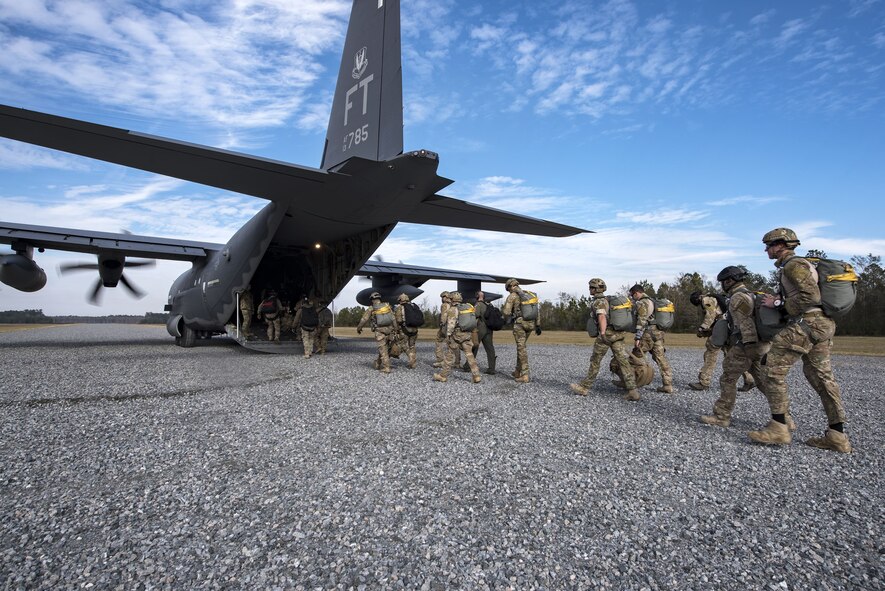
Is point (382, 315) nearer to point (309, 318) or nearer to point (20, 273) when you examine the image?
Answer: point (309, 318)

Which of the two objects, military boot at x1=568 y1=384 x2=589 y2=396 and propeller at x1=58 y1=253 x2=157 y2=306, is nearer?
military boot at x1=568 y1=384 x2=589 y2=396

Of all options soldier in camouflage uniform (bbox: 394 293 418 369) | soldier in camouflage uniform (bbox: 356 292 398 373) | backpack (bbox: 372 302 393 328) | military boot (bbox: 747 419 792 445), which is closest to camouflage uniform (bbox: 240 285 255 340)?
soldier in camouflage uniform (bbox: 356 292 398 373)

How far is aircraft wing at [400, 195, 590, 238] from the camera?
936cm

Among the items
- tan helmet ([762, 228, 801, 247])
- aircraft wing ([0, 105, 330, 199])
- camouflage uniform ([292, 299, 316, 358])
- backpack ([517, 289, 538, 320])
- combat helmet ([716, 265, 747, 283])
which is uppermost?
aircraft wing ([0, 105, 330, 199])

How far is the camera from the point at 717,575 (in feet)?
7.51

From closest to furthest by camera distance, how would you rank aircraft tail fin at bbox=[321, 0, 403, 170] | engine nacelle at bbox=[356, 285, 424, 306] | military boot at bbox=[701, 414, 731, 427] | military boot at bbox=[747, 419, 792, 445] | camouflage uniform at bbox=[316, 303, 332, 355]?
military boot at bbox=[747, 419, 792, 445], military boot at bbox=[701, 414, 731, 427], aircraft tail fin at bbox=[321, 0, 403, 170], camouflage uniform at bbox=[316, 303, 332, 355], engine nacelle at bbox=[356, 285, 424, 306]

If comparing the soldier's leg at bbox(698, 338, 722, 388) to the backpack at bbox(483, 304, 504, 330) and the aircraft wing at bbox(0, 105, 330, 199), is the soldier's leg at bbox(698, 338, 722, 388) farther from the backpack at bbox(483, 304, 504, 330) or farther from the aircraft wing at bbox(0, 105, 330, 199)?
the aircraft wing at bbox(0, 105, 330, 199)

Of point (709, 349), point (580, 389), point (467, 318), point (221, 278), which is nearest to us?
point (580, 389)

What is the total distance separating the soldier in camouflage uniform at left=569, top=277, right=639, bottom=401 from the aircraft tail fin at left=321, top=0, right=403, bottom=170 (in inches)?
178

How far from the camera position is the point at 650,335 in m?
7.82

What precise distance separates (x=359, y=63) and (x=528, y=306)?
6.52m

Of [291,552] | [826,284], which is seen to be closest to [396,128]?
[826,284]

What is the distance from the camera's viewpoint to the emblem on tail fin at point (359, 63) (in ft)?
30.5

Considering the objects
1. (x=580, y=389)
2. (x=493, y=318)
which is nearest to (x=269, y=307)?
(x=493, y=318)
